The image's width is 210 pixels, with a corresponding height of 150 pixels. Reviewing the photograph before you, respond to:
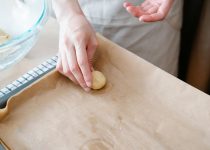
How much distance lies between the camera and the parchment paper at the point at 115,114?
56 cm

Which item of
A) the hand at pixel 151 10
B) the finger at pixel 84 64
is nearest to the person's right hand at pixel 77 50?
the finger at pixel 84 64

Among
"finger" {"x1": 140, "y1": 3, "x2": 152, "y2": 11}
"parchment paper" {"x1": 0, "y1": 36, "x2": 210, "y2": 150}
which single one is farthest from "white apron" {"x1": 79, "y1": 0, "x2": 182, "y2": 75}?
"parchment paper" {"x1": 0, "y1": 36, "x2": 210, "y2": 150}

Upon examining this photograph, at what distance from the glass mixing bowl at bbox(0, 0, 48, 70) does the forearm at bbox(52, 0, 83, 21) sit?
0.10 ft

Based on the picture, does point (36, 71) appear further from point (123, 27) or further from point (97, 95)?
point (123, 27)

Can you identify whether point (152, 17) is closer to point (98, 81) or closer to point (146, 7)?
point (146, 7)

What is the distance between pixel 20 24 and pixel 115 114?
0.34 meters

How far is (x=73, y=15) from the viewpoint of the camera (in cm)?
73

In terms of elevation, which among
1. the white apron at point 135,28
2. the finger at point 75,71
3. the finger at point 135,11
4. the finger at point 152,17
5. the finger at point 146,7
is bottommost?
the white apron at point 135,28

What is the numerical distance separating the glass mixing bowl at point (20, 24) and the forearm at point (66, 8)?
32 millimetres

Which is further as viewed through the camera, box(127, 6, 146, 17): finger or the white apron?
the white apron

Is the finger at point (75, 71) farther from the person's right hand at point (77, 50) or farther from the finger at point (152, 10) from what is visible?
the finger at point (152, 10)

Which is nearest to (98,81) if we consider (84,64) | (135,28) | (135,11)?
(84,64)

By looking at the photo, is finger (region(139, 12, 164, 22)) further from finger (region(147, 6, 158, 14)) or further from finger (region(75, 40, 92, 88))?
finger (region(75, 40, 92, 88))

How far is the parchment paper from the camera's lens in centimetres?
56
